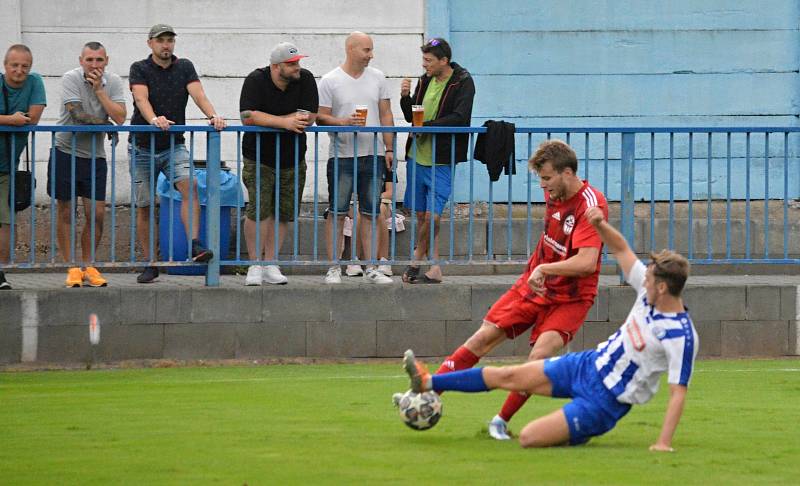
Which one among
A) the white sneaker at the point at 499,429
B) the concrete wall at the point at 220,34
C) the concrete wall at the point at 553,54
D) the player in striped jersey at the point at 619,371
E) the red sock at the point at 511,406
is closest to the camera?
the player in striped jersey at the point at 619,371

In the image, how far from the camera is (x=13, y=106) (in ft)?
39.3

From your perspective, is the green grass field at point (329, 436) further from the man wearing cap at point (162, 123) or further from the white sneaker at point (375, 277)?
the man wearing cap at point (162, 123)

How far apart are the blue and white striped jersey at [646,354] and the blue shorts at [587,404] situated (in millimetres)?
48

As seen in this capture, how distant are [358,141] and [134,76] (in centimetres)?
190

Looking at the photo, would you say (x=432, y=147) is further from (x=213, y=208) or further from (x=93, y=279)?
(x=93, y=279)

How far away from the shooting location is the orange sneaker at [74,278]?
12.0 m

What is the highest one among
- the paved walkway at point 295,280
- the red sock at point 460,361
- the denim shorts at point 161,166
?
the denim shorts at point 161,166

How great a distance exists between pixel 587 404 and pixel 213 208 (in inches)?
215

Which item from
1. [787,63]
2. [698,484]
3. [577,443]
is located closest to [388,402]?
[577,443]

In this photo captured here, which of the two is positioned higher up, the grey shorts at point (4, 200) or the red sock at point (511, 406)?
the grey shorts at point (4, 200)

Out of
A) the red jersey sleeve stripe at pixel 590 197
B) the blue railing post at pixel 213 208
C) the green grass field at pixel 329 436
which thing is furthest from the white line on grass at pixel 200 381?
the red jersey sleeve stripe at pixel 590 197

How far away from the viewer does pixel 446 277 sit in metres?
13.6

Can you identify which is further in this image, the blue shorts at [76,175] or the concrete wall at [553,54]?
the concrete wall at [553,54]

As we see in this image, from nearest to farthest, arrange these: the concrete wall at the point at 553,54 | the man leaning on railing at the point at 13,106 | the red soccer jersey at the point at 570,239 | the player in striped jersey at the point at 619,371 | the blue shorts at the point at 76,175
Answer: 1. the player in striped jersey at the point at 619,371
2. the red soccer jersey at the point at 570,239
3. the man leaning on railing at the point at 13,106
4. the blue shorts at the point at 76,175
5. the concrete wall at the point at 553,54
